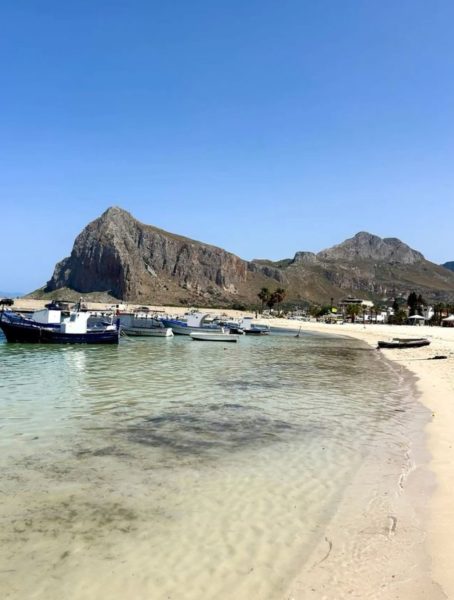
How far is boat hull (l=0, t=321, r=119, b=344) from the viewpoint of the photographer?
154ft

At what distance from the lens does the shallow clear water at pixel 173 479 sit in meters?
6.32

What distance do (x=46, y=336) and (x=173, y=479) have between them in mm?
40917

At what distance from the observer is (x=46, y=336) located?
47156 millimetres

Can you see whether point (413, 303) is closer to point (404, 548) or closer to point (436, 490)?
point (436, 490)

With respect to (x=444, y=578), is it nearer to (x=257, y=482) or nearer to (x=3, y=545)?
(x=257, y=482)

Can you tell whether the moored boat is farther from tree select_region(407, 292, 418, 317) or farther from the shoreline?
tree select_region(407, 292, 418, 317)

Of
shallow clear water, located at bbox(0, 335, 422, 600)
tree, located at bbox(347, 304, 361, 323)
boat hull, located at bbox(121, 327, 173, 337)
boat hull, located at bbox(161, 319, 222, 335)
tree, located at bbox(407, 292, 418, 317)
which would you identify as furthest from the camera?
tree, located at bbox(347, 304, 361, 323)

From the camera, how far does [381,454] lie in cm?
1217

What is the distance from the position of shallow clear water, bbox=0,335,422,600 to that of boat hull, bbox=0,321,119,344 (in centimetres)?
2474

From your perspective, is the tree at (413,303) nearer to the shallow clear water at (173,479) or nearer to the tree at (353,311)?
the tree at (353,311)

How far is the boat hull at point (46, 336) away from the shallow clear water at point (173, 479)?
24736 mm

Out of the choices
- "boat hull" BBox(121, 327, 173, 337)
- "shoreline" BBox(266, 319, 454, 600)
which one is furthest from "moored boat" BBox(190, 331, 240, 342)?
"shoreline" BBox(266, 319, 454, 600)

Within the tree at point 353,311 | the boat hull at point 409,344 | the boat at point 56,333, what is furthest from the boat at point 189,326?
the tree at point 353,311

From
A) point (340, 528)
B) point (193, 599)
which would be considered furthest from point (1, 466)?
point (340, 528)
